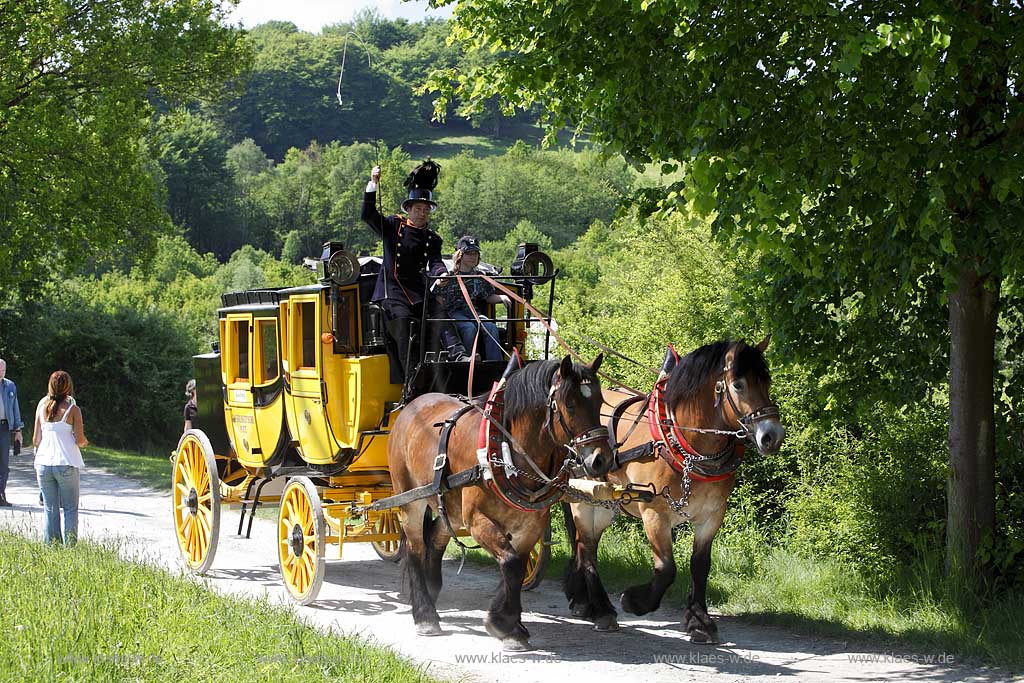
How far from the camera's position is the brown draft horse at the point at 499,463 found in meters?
7.06

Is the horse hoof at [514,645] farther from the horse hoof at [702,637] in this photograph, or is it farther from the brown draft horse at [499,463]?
the horse hoof at [702,637]

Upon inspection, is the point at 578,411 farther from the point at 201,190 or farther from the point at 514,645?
the point at 201,190

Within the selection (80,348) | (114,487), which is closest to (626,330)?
(114,487)

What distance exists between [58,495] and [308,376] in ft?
8.11

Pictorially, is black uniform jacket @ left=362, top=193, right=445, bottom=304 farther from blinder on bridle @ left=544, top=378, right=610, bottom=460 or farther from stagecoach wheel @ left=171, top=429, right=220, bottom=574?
stagecoach wheel @ left=171, top=429, right=220, bottom=574

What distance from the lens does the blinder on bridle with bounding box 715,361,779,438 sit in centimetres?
717

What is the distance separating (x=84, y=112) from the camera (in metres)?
24.2

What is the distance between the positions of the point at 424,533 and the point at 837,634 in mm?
3002

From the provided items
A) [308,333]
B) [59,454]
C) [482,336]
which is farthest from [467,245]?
[59,454]

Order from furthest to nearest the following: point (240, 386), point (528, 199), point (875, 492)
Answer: point (528, 199) → point (240, 386) → point (875, 492)

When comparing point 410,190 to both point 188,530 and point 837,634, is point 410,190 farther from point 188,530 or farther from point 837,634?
point 837,634

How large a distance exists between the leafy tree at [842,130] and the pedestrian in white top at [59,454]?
181 inches

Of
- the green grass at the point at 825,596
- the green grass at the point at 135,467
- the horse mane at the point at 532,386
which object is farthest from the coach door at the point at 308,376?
the green grass at the point at 135,467

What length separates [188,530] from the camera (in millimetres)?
10430
